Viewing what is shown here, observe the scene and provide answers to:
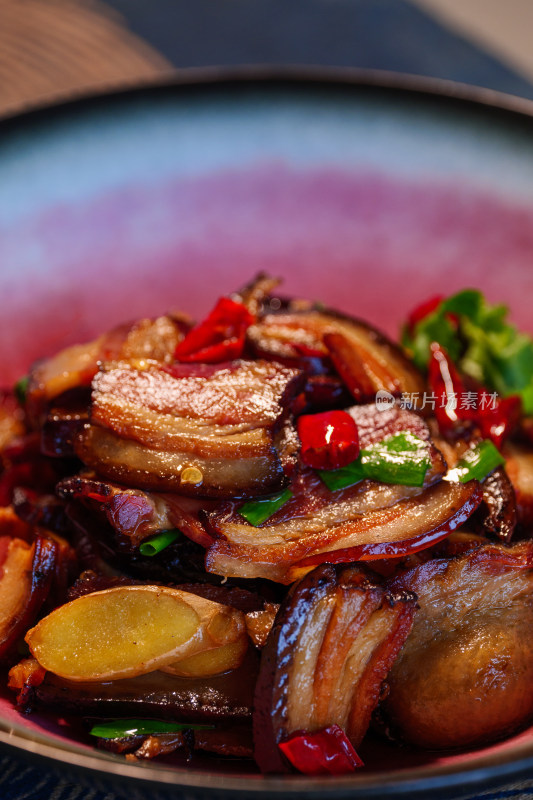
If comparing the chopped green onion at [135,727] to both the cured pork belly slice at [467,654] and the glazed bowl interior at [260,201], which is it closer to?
the cured pork belly slice at [467,654]

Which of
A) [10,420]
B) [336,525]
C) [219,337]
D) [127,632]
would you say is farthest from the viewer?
[10,420]

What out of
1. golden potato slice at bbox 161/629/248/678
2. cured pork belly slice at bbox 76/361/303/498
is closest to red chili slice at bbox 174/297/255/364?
cured pork belly slice at bbox 76/361/303/498

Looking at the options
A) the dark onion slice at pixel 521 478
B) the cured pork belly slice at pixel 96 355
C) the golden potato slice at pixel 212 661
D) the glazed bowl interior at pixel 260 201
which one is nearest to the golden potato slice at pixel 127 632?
the golden potato slice at pixel 212 661

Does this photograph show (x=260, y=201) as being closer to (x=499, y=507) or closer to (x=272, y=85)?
(x=272, y=85)

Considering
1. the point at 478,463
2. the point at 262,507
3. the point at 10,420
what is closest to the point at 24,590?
the point at 262,507

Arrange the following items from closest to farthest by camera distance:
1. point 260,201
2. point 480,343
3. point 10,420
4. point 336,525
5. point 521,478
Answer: point 336,525, point 521,478, point 10,420, point 480,343, point 260,201

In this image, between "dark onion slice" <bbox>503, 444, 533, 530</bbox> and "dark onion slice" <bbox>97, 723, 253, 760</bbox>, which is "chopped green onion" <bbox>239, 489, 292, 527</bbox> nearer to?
"dark onion slice" <bbox>97, 723, 253, 760</bbox>

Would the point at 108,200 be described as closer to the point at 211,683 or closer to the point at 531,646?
the point at 211,683
